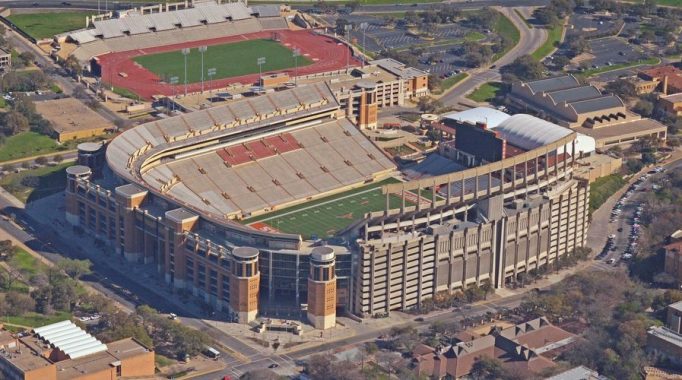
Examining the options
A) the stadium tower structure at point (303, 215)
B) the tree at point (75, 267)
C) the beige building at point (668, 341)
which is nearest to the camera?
the beige building at point (668, 341)

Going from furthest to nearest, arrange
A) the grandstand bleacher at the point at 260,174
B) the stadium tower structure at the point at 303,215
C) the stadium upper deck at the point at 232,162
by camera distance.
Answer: the grandstand bleacher at the point at 260,174, the stadium upper deck at the point at 232,162, the stadium tower structure at the point at 303,215

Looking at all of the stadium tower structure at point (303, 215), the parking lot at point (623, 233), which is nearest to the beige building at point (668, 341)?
the stadium tower structure at point (303, 215)

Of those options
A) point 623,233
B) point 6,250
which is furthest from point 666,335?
point 6,250

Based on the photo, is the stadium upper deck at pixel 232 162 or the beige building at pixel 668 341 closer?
the beige building at pixel 668 341

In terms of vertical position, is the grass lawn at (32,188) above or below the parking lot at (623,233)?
above

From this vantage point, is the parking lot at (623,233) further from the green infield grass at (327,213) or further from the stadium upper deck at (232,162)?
the stadium upper deck at (232,162)

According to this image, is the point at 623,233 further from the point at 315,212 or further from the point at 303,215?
the point at 303,215

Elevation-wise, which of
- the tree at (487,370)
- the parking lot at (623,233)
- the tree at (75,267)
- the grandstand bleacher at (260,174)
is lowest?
the tree at (487,370)

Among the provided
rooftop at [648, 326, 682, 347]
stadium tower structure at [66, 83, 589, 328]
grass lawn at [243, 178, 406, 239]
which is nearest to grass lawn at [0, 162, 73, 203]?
stadium tower structure at [66, 83, 589, 328]
